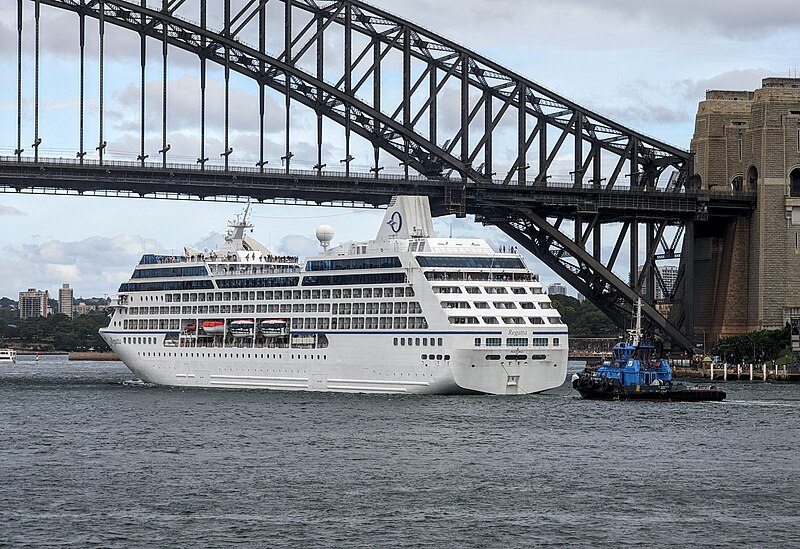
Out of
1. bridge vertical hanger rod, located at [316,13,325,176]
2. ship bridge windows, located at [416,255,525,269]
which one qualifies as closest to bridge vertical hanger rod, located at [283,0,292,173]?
bridge vertical hanger rod, located at [316,13,325,176]

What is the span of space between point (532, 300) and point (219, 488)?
36.0 meters

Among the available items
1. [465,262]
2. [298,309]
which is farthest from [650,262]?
[465,262]

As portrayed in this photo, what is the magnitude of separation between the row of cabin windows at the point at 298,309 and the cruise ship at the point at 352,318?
90mm

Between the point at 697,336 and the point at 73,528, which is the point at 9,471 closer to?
the point at 73,528

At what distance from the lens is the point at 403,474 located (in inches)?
2089

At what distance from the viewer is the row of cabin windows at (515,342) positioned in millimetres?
79750

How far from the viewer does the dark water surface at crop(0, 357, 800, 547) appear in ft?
141

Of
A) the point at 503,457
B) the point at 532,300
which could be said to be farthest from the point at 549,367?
the point at 503,457

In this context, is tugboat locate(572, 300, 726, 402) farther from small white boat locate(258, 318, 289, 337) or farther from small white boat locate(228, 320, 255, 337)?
small white boat locate(228, 320, 255, 337)

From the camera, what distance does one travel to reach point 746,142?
12225cm

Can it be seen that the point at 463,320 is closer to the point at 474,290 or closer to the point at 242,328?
the point at 474,290

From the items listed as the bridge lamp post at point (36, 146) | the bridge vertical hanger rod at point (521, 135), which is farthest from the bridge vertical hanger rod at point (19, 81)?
the bridge vertical hanger rod at point (521, 135)

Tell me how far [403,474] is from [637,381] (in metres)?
34.0

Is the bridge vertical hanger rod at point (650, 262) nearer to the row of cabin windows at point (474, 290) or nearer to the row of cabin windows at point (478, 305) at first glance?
the row of cabin windows at point (474, 290)
